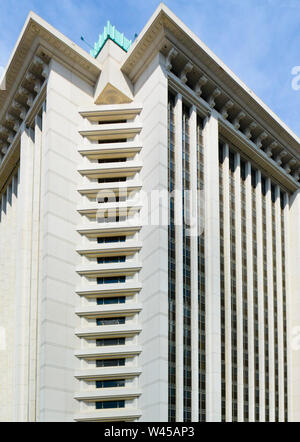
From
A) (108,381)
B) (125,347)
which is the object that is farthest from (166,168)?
(108,381)

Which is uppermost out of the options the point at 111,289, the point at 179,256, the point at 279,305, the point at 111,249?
the point at 111,249

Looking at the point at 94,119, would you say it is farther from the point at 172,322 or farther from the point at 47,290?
the point at 172,322

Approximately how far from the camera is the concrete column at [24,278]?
145ft

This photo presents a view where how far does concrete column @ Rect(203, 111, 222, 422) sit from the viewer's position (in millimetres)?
Result: 43156

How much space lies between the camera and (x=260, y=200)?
190 feet

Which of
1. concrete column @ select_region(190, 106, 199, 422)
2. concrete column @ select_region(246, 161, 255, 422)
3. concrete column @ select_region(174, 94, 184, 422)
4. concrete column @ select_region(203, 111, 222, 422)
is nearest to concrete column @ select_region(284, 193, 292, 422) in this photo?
concrete column @ select_region(246, 161, 255, 422)

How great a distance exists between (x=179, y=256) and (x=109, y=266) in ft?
20.2

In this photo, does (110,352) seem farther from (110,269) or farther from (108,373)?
Answer: (110,269)

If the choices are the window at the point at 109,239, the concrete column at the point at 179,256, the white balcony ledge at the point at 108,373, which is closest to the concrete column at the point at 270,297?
the concrete column at the point at 179,256

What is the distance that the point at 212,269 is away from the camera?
46.7 meters

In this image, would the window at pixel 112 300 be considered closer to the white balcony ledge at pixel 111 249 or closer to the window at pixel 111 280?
the window at pixel 111 280

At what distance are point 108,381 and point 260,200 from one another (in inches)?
1090

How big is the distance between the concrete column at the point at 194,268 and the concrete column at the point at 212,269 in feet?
5.64

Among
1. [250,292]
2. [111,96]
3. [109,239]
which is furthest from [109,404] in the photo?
[111,96]
